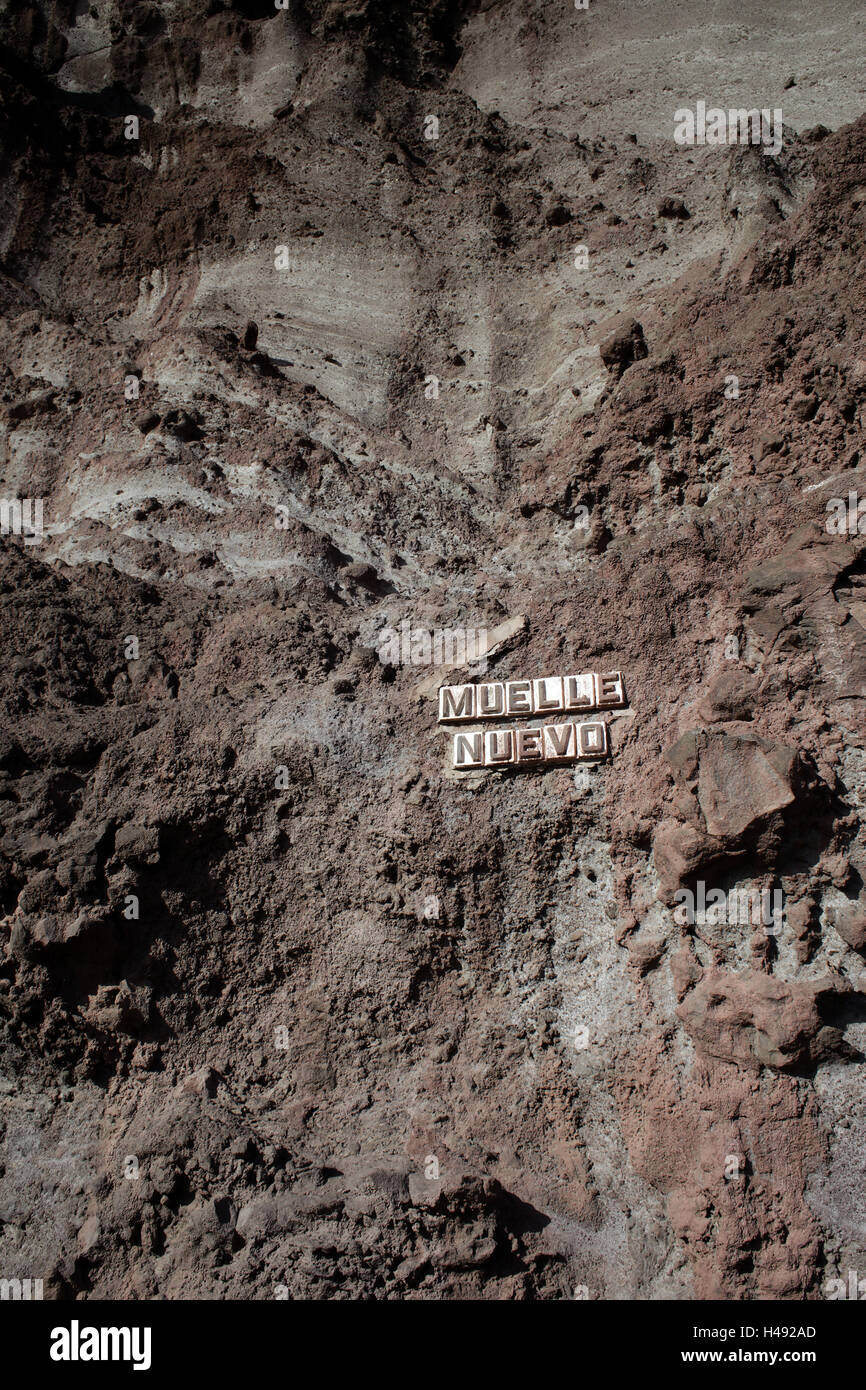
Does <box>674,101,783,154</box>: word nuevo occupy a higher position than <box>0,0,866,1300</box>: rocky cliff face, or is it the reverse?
<box>674,101,783,154</box>: word nuevo

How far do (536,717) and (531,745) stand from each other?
20 cm

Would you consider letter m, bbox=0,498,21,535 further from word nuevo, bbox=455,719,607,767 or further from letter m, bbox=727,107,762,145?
letter m, bbox=727,107,762,145

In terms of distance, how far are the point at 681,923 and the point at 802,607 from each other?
190 centimetres

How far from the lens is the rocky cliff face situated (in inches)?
208

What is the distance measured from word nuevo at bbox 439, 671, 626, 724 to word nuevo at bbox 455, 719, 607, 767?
0.11m

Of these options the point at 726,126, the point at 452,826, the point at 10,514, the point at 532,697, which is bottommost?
the point at 452,826

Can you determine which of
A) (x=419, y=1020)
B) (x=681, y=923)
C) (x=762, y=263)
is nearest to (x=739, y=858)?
(x=681, y=923)

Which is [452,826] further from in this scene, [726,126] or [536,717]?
[726,126]

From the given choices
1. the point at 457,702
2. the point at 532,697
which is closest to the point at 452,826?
the point at 457,702

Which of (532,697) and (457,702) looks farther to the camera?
(457,702)

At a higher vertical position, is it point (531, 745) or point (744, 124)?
point (744, 124)

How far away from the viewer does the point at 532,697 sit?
633cm

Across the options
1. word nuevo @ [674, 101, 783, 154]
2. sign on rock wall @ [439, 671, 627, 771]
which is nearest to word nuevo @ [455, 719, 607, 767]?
sign on rock wall @ [439, 671, 627, 771]

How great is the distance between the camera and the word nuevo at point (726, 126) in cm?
1152
